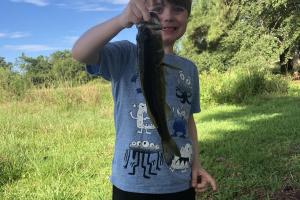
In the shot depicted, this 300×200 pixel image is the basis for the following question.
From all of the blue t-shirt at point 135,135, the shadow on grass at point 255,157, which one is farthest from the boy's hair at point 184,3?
the shadow on grass at point 255,157

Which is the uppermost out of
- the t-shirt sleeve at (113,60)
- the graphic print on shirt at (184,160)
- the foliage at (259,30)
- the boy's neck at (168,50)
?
the foliage at (259,30)

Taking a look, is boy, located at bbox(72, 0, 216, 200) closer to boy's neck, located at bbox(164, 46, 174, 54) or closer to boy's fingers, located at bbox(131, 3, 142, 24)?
boy's neck, located at bbox(164, 46, 174, 54)

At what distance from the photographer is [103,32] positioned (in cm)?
156

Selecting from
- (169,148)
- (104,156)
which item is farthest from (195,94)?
(104,156)

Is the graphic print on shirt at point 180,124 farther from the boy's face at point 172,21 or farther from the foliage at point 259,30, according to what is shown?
the foliage at point 259,30

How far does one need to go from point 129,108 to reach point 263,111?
8.85 m

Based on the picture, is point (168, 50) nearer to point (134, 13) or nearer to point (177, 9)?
point (177, 9)

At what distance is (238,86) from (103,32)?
12895 millimetres

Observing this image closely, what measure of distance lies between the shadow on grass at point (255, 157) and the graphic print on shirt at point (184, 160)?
207cm

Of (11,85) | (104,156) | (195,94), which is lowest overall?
(104,156)

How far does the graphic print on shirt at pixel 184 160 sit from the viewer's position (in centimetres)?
204

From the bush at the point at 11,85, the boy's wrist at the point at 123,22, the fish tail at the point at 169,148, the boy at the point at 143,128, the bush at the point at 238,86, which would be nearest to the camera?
the boy's wrist at the point at 123,22

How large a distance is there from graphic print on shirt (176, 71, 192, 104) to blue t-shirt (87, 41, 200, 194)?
0.07ft

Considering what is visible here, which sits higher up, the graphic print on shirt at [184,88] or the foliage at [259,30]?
the foliage at [259,30]
